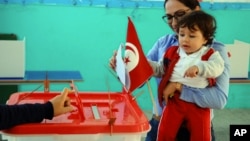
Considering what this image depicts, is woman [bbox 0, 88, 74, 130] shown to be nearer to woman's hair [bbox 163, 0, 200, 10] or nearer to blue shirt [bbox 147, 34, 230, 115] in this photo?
blue shirt [bbox 147, 34, 230, 115]

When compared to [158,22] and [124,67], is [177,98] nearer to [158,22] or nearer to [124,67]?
[124,67]

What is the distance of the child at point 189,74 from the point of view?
1.23 meters

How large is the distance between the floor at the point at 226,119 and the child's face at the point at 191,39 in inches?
77.0

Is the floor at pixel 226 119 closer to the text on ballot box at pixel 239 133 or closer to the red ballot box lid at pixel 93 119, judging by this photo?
the text on ballot box at pixel 239 133

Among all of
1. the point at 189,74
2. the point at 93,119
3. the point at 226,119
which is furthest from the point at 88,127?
the point at 226,119

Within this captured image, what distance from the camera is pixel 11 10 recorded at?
321 cm

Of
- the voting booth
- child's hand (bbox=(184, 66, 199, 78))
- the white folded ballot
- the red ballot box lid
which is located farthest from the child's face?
the voting booth

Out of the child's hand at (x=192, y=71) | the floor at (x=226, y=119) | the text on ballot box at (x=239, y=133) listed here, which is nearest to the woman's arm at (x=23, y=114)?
the child's hand at (x=192, y=71)

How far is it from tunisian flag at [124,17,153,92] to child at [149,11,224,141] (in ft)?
0.86

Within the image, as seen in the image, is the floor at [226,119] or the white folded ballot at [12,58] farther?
the floor at [226,119]

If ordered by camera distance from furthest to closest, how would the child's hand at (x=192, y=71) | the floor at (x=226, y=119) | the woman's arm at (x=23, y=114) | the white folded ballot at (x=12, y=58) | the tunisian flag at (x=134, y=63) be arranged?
the floor at (x=226, y=119) → the white folded ballot at (x=12, y=58) → the child's hand at (x=192, y=71) → the tunisian flag at (x=134, y=63) → the woman's arm at (x=23, y=114)

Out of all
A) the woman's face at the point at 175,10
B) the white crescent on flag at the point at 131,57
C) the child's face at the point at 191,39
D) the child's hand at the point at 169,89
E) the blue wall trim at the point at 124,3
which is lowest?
the child's hand at the point at 169,89

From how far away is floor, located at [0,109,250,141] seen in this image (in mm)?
3179

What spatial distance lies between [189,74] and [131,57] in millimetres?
290
